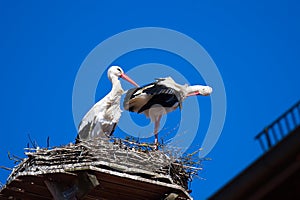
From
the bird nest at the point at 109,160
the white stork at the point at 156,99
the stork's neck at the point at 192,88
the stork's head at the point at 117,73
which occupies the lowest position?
the bird nest at the point at 109,160

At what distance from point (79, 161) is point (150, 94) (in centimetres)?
357

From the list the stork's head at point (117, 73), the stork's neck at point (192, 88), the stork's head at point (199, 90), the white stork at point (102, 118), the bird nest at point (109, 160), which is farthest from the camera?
the stork's head at point (117, 73)

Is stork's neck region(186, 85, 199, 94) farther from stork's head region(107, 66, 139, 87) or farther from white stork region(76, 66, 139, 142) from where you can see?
white stork region(76, 66, 139, 142)

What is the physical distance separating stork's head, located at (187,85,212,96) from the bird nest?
3614 millimetres

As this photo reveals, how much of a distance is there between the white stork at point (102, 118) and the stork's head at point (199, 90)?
1.89m

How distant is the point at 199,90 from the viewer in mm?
18500

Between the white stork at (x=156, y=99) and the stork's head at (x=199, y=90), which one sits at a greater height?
the stork's head at (x=199, y=90)

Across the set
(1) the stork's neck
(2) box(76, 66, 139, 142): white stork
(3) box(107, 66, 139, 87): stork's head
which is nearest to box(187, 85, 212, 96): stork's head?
(1) the stork's neck

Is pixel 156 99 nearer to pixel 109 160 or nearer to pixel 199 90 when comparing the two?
pixel 199 90

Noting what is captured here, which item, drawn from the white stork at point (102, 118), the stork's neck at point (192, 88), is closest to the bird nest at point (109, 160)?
the white stork at point (102, 118)

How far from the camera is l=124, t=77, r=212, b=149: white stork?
56.3 feet

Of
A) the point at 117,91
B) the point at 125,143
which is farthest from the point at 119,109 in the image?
the point at 125,143

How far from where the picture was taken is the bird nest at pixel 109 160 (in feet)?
45.6

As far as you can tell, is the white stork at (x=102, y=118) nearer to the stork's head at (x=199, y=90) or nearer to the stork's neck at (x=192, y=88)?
the stork's neck at (x=192, y=88)
